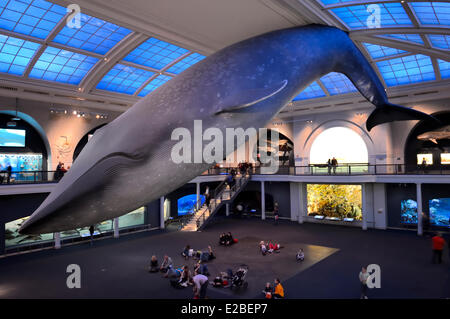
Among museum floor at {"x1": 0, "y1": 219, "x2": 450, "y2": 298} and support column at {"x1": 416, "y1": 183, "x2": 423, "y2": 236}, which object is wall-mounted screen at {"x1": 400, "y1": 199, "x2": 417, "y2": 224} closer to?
museum floor at {"x1": 0, "y1": 219, "x2": 450, "y2": 298}

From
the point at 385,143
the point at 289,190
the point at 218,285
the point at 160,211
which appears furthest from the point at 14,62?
the point at 385,143

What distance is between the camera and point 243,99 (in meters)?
2.38

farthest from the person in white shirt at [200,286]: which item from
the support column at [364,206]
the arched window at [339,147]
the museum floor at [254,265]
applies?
the arched window at [339,147]

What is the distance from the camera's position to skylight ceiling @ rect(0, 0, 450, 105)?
31.9 ft

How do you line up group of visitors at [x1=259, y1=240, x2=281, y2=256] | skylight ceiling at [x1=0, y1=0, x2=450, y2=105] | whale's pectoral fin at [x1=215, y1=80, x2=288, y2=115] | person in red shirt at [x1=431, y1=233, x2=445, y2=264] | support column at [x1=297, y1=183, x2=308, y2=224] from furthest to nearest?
support column at [x1=297, y1=183, x2=308, y2=224] → group of visitors at [x1=259, y1=240, x2=281, y2=256] → person in red shirt at [x1=431, y1=233, x2=445, y2=264] → skylight ceiling at [x1=0, y1=0, x2=450, y2=105] → whale's pectoral fin at [x1=215, y1=80, x2=288, y2=115]

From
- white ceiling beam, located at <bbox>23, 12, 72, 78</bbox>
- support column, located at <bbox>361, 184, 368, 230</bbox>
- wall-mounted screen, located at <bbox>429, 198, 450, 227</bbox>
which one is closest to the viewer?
white ceiling beam, located at <bbox>23, 12, 72, 78</bbox>

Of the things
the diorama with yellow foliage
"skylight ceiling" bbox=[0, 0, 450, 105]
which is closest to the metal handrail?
the diorama with yellow foliage

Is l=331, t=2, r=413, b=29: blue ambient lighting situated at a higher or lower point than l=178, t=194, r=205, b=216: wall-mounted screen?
higher

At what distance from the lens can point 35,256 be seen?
1538cm

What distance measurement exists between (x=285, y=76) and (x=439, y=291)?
36.1 ft

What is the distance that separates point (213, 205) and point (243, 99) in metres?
20.6

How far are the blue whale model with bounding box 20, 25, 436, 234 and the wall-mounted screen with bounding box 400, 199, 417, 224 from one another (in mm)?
21929

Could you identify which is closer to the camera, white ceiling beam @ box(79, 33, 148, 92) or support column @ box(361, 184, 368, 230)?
white ceiling beam @ box(79, 33, 148, 92)

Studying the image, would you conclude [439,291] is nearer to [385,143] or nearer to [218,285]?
[218,285]
